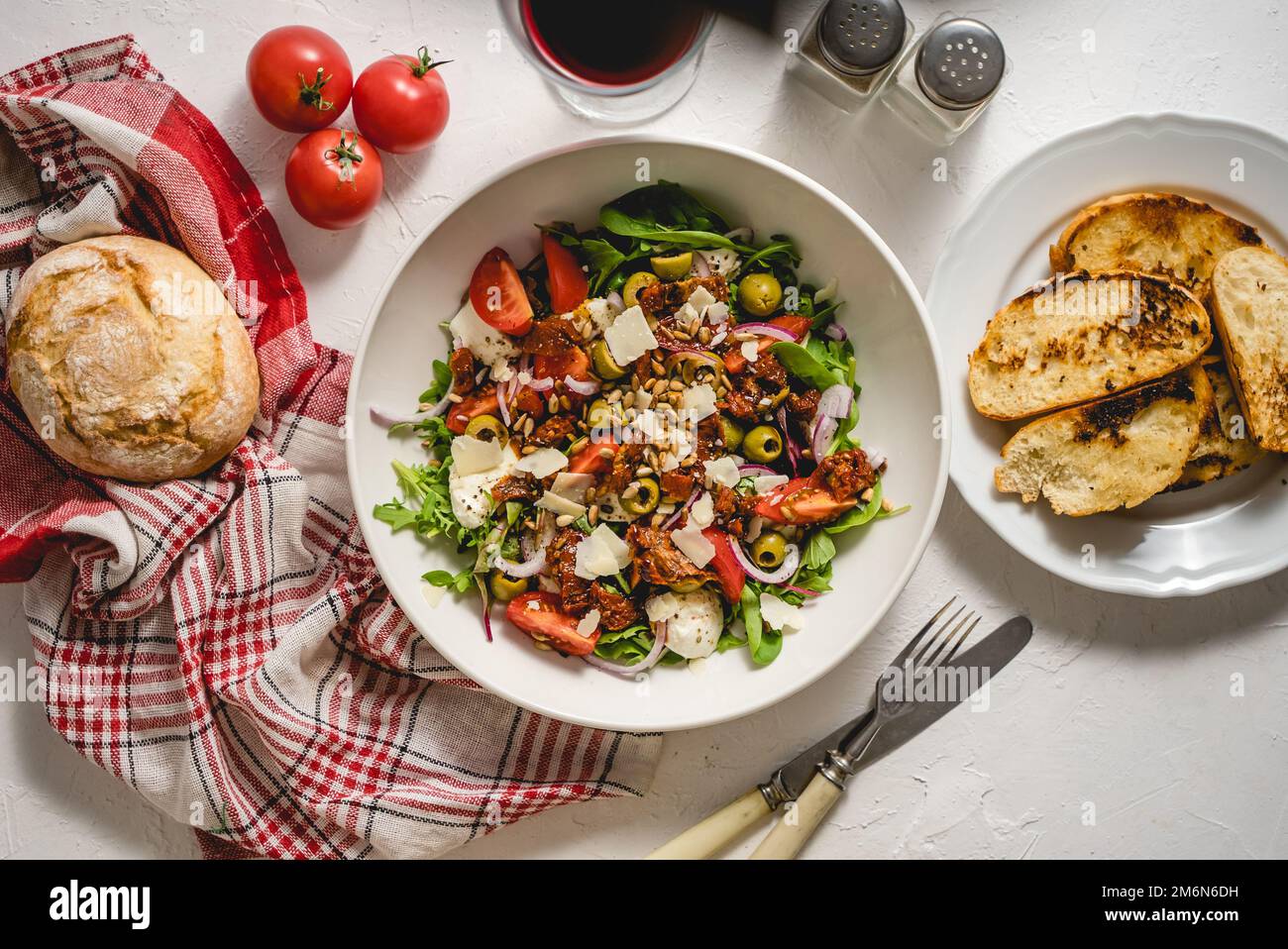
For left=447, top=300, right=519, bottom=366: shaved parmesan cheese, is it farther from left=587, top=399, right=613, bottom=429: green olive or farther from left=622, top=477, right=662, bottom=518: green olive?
left=622, top=477, right=662, bottom=518: green olive

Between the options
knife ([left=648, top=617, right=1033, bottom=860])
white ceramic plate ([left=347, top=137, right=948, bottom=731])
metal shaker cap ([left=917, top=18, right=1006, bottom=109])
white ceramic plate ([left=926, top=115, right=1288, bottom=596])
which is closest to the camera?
white ceramic plate ([left=347, top=137, right=948, bottom=731])

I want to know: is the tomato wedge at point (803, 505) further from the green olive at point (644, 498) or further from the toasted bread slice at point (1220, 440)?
the toasted bread slice at point (1220, 440)

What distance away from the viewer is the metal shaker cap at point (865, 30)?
6.72 feet

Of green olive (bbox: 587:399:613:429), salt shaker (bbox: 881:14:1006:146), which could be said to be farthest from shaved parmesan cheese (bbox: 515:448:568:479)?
salt shaker (bbox: 881:14:1006:146)

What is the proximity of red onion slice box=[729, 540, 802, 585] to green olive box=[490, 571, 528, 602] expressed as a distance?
1.70ft

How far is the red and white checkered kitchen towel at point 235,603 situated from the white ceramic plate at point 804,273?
196 millimetres

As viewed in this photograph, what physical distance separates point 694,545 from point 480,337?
725mm

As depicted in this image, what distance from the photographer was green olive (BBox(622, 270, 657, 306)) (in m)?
2.06

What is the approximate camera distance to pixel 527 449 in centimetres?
207

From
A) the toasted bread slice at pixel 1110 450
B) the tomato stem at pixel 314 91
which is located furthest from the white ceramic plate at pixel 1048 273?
the tomato stem at pixel 314 91

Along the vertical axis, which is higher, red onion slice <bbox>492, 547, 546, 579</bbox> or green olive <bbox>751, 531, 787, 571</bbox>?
green olive <bbox>751, 531, 787, 571</bbox>

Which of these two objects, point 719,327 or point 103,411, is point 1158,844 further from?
point 103,411
